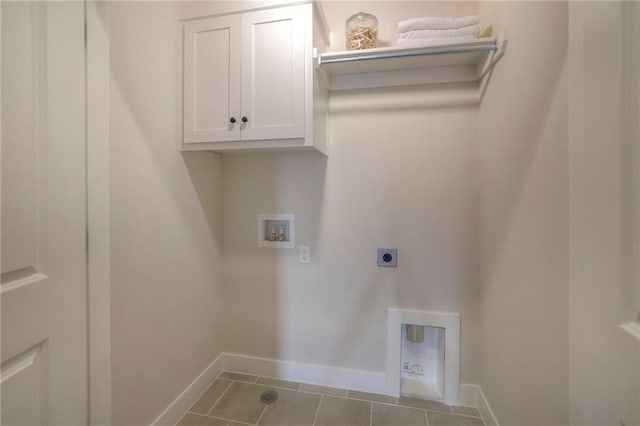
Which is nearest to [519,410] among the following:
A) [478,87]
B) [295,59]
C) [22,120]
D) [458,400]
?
[458,400]

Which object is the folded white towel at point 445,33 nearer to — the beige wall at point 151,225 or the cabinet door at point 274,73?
the cabinet door at point 274,73

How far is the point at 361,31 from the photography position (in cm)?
152

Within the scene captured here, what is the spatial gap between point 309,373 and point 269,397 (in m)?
0.29

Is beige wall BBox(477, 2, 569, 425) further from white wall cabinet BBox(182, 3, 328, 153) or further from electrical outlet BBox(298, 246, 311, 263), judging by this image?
electrical outlet BBox(298, 246, 311, 263)

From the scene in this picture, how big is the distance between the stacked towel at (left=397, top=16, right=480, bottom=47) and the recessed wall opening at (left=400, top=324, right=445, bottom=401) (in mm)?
1690

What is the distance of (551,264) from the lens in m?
0.89

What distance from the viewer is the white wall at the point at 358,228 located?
1.60 m

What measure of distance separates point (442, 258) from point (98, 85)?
1896 millimetres

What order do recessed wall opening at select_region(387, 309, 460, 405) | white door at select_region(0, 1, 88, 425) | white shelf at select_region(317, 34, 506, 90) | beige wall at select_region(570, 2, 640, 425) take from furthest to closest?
recessed wall opening at select_region(387, 309, 460, 405) < white shelf at select_region(317, 34, 506, 90) < white door at select_region(0, 1, 88, 425) < beige wall at select_region(570, 2, 640, 425)

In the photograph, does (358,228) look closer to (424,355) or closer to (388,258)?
(388,258)

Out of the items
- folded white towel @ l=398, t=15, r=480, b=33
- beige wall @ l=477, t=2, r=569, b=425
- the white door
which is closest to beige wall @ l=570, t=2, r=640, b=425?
beige wall @ l=477, t=2, r=569, b=425

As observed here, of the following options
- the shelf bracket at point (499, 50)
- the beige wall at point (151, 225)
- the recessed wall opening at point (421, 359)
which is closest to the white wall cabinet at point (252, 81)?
the beige wall at point (151, 225)

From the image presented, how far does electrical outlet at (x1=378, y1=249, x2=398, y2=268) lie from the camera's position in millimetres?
1673

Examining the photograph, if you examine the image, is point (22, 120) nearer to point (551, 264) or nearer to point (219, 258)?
point (219, 258)
